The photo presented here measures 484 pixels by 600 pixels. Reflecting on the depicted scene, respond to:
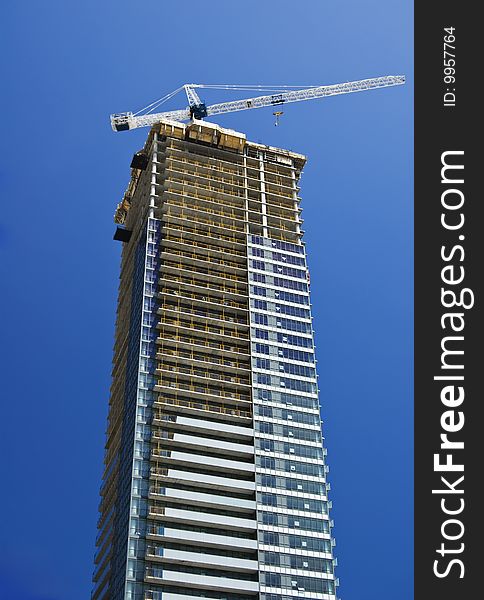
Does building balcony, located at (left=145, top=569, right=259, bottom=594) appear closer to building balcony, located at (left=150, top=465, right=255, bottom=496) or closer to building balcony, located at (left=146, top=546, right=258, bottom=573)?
building balcony, located at (left=146, top=546, right=258, bottom=573)

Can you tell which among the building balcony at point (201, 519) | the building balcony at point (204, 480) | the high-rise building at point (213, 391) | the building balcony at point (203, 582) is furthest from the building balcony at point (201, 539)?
the building balcony at point (204, 480)

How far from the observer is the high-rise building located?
118 metres

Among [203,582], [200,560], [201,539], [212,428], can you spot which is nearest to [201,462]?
[212,428]

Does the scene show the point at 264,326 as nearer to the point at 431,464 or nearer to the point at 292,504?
the point at 292,504

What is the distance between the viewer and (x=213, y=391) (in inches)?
5364

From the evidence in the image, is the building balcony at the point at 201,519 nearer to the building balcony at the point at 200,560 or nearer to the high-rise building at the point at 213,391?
the high-rise building at the point at 213,391

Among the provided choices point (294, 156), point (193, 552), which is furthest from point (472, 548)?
point (294, 156)

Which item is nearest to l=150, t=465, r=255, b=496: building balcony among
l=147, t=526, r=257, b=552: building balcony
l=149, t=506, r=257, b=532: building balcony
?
l=149, t=506, r=257, b=532: building balcony

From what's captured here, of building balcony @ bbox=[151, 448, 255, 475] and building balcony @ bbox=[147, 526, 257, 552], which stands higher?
building balcony @ bbox=[151, 448, 255, 475]

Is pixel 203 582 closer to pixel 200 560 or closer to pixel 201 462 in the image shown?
pixel 200 560

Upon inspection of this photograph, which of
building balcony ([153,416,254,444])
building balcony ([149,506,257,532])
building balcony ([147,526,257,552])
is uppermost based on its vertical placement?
building balcony ([153,416,254,444])

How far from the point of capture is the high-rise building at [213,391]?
118 m

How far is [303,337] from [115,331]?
40.4m

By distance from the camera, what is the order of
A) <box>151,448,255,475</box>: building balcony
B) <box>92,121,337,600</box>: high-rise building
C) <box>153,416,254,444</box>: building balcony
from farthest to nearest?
<box>153,416,254,444</box>: building balcony, <box>151,448,255,475</box>: building balcony, <box>92,121,337,600</box>: high-rise building
